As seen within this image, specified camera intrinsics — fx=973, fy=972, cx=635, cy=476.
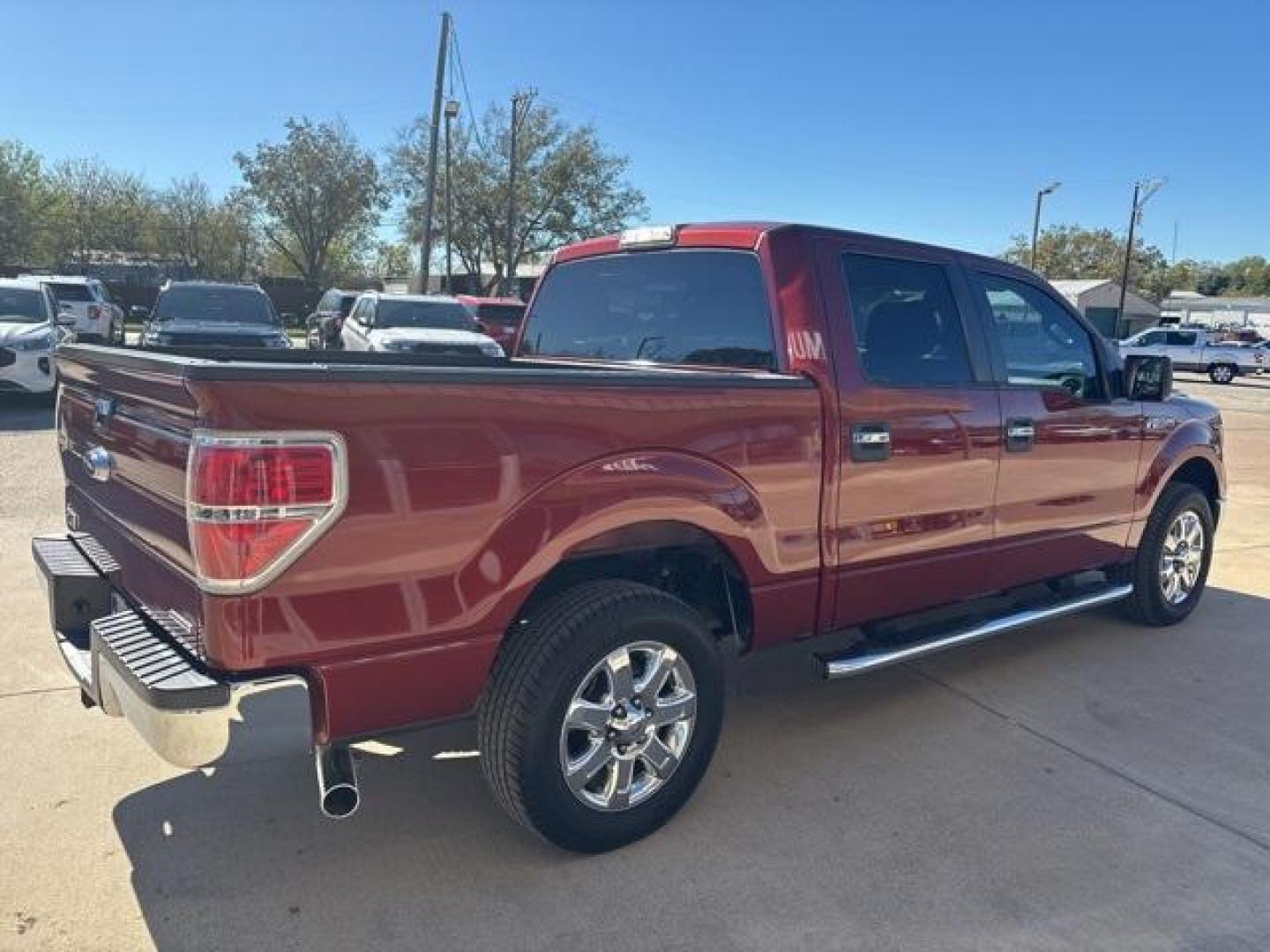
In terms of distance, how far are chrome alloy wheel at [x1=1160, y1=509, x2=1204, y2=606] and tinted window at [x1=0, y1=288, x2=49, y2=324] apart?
13.2 m

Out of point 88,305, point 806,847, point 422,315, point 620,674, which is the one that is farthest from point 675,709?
point 88,305

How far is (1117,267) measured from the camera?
266ft

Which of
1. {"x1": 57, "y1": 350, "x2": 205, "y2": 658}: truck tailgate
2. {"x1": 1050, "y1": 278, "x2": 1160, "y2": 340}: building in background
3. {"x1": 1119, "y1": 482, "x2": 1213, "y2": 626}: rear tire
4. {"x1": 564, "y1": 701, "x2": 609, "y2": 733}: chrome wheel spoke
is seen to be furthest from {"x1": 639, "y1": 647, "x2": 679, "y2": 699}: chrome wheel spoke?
{"x1": 1050, "y1": 278, "x2": 1160, "y2": 340}: building in background

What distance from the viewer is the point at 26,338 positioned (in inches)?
467

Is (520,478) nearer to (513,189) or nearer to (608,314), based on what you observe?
(608,314)

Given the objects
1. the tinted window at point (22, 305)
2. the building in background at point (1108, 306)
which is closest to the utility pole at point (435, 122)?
the tinted window at point (22, 305)

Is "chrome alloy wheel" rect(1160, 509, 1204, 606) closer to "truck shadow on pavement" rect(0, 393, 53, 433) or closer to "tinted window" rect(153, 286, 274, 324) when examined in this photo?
"truck shadow on pavement" rect(0, 393, 53, 433)

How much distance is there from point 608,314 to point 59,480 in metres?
6.08

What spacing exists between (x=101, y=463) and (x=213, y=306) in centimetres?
1148

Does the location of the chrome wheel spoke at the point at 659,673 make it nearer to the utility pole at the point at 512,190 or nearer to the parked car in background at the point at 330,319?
the parked car in background at the point at 330,319

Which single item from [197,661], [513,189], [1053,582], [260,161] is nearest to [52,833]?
[197,661]

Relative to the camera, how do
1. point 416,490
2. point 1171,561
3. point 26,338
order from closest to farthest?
point 416,490 → point 1171,561 → point 26,338

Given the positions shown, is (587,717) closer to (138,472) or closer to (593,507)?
(593,507)

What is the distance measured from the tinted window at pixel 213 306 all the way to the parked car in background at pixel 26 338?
1.36 m
